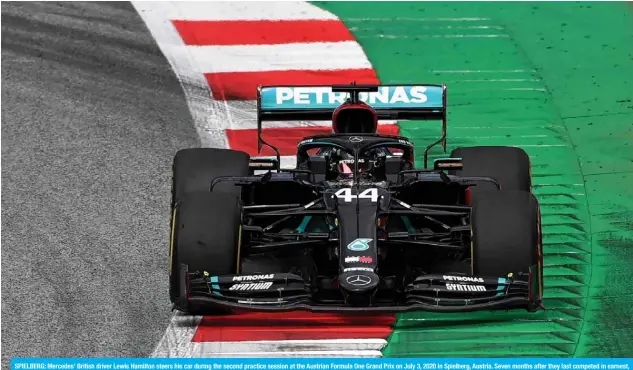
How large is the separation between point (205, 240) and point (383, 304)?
5.18 feet

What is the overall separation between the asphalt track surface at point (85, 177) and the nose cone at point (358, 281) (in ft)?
7.06

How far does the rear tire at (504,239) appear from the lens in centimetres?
1275

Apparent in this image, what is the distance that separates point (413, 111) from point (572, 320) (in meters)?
2.88

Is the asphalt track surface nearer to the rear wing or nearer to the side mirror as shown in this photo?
the rear wing

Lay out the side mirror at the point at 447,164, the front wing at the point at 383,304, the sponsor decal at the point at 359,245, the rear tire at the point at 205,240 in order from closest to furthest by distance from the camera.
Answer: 1. the front wing at the point at 383,304
2. the sponsor decal at the point at 359,245
3. the rear tire at the point at 205,240
4. the side mirror at the point at 447,164

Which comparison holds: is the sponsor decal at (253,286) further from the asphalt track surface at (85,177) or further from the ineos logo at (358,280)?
the asphalt track surface at (85,177)

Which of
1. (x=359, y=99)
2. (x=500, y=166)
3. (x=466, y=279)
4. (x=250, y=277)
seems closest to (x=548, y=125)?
(x=359, y=99)

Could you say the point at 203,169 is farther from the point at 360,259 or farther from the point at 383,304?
the point at 383,304

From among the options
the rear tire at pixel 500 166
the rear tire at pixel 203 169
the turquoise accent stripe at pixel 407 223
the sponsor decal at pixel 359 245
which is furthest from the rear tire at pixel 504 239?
the rear tire at pixel 203 169

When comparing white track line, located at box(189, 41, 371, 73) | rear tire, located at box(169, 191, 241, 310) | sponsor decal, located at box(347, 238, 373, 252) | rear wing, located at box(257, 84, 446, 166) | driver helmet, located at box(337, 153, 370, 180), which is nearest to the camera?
sponsor decal, located at box(347, 238, 373, 252)

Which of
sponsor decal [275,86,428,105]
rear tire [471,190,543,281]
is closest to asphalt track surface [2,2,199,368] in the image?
sponsor decal [275,86,428,105]

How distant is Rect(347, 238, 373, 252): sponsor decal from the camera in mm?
12734

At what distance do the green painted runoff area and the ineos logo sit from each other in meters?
1.30

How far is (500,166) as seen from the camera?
576 inches
